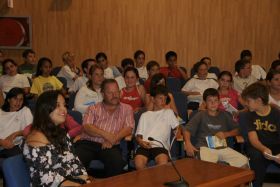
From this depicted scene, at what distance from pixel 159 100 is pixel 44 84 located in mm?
2681

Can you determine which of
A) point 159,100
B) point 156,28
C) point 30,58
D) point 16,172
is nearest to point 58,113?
point 16,172

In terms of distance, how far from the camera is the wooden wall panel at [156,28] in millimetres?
8859

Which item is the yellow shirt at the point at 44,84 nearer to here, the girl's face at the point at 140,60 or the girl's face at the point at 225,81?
the girl's face at the point at 140,60

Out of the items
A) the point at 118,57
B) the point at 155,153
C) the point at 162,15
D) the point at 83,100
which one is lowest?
the point at 155,153

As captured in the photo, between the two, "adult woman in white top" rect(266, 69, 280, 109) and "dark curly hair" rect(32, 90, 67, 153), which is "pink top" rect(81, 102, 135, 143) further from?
"adult woman in white top" rect(266, 69, 280, 109)

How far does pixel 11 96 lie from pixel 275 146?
2800 mm

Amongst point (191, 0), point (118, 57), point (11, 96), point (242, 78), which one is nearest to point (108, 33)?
point (118, 57)

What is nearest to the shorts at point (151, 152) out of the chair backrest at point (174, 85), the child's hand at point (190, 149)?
the child's hand at point (190, 149)

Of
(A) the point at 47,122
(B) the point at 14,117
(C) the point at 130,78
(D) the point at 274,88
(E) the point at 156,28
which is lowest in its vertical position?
(B) the point at 14,117

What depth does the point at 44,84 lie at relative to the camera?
21.6 feet

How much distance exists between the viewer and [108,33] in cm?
902

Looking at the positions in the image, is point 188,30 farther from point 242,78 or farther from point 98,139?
point 98,139

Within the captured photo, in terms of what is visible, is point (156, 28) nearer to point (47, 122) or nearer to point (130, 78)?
point (130, 78)

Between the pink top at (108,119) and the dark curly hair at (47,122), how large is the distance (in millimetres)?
1489
